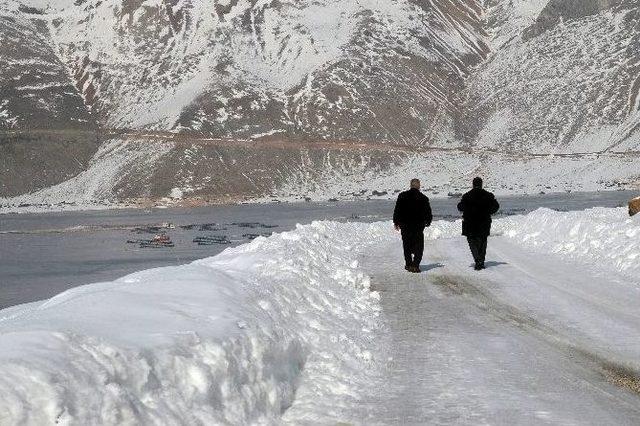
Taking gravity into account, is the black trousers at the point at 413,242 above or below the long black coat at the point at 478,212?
below

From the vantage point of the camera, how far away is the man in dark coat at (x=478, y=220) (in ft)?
59.0

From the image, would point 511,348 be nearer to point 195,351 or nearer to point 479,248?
point 195,351

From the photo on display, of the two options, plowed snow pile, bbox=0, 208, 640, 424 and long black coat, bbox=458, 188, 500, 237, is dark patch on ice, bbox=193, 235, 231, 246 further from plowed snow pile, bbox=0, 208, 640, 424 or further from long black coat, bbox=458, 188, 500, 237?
plowed snow pile, bbox=0, 208, 640, 424

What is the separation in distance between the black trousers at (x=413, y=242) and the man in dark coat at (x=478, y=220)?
4.21 feet

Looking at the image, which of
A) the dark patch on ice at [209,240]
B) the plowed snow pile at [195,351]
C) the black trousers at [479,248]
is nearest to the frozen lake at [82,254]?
the dark patch on ice at [209,240]

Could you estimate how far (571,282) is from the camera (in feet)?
50.3

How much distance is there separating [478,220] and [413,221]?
66.7 inches

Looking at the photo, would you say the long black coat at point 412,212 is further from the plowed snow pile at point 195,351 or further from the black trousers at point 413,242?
the plowed snow pile at point 195,351

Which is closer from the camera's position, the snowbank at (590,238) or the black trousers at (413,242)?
the snowbank at (590,238)

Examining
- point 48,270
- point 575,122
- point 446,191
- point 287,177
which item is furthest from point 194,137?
point 48,270

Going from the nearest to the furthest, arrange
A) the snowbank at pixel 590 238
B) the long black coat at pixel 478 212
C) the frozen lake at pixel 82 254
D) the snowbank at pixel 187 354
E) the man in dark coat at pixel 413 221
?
the snowbank at pixel 187 354, the snowbank at pixel 590 238, the man in dark coat at pixel 413 221, the long black coat at pixel 478 212, the frozen lake at pixel 82 254

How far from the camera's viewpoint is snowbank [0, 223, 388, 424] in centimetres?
478

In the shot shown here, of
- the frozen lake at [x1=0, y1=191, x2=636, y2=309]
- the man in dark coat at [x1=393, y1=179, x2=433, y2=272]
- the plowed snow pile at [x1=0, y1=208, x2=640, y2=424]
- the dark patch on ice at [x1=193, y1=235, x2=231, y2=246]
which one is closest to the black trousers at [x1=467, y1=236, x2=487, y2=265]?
the man in dark coat at [x1=393, y1=179, x2=433, y2=272]

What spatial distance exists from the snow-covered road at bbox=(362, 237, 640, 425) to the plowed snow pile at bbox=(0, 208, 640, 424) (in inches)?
19.3
